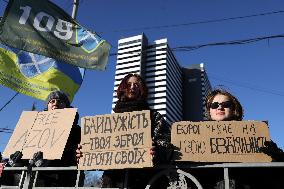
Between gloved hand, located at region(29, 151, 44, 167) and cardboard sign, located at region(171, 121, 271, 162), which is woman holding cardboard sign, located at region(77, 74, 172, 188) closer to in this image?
cardboard sign, located at region(171, 121, 271, 162)

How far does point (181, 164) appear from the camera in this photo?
3289 mm

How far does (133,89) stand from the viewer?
13.3 ft

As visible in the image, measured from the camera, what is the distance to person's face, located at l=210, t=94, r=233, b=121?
3.81 metres

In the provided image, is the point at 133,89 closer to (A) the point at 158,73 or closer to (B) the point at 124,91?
(B) the point at 124,91

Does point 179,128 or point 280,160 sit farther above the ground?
point 179,128

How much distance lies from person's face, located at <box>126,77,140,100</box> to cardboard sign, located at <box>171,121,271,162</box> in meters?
0.75

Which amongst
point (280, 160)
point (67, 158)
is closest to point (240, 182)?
point (280, 160)

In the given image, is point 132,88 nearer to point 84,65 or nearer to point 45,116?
point 45,116

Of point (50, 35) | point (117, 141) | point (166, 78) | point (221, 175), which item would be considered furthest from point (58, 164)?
point (166, 78)

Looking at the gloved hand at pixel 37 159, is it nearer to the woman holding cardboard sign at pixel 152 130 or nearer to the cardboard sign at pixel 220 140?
the woman holding cardboard sign at pixel 152 130

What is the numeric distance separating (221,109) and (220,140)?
0.65m

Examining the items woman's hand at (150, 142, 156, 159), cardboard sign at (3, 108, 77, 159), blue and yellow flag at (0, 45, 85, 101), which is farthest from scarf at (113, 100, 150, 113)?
blue and yellow flag at (0, 45, 85, 101)

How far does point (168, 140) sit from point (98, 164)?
0.75 m

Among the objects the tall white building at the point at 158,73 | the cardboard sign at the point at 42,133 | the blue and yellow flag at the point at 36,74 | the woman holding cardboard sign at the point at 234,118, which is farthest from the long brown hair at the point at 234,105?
the tall white building at the point at 158,73
